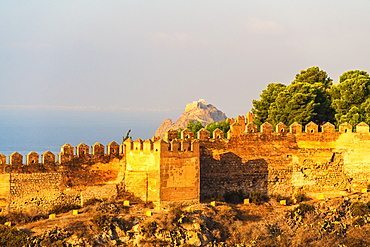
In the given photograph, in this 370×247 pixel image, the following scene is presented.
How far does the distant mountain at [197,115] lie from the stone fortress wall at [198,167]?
95.9 feet

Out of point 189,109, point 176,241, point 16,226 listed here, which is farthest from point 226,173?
point 189,109

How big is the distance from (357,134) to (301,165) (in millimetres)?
2909

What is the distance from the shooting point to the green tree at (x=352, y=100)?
3256 cm

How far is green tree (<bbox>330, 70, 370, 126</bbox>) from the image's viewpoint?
32562 millimetres

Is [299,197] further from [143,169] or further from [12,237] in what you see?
[12,237]

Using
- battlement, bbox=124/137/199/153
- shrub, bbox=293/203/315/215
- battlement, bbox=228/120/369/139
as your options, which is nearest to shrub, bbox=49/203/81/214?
battlement, bbox=124/137/199/153

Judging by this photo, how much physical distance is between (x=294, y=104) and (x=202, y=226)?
10240 millimetres

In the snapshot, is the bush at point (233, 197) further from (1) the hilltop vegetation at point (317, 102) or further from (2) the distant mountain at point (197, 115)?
(2) the distant mountain at point (197, 115)

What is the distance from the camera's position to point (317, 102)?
3378cm

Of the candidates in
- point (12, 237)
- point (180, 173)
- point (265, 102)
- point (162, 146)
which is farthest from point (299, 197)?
point (12, 237)

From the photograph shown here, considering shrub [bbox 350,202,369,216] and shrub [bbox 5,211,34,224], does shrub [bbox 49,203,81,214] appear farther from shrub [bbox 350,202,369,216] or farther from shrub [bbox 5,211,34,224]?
shrub [bbox 350,202,369,216]

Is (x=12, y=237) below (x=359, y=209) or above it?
below

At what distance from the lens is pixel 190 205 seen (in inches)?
1019

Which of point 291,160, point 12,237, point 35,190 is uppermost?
point 291,160
